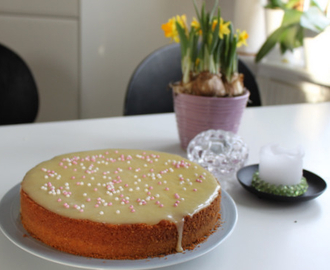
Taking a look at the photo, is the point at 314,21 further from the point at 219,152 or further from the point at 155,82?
the point at 219,152

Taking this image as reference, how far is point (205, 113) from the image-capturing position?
3.18ft

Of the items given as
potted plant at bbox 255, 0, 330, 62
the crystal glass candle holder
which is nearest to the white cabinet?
potted plant at bbox 255, 0, 330, 62

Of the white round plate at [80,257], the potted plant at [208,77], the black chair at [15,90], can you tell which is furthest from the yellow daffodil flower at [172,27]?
the black chair at [15,90]

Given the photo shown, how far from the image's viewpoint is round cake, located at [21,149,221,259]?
52 centimetres

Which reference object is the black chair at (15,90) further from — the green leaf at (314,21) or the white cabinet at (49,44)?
the green leaf at (314,21)

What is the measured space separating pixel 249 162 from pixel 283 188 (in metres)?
0.22

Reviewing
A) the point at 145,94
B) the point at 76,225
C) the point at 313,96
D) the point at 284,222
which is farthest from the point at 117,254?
the point at 313,96

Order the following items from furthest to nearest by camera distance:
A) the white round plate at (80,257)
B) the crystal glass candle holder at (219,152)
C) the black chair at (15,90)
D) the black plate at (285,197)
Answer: the black chair at (15,90) < the crystal glass candle holder at (219,152) < the black plate at (285,197) < the white round plate at (80,257)

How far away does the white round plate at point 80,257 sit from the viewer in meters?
0.50

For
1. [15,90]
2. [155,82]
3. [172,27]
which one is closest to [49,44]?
[15,90]

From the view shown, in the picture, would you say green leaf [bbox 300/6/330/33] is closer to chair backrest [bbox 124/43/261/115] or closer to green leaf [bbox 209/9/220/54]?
chair backrest [bbox 124/43/261/115]

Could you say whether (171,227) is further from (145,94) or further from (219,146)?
(145,94)

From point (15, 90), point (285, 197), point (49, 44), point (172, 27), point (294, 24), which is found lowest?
point (15, 90)

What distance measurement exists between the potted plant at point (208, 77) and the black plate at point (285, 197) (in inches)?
7.0
